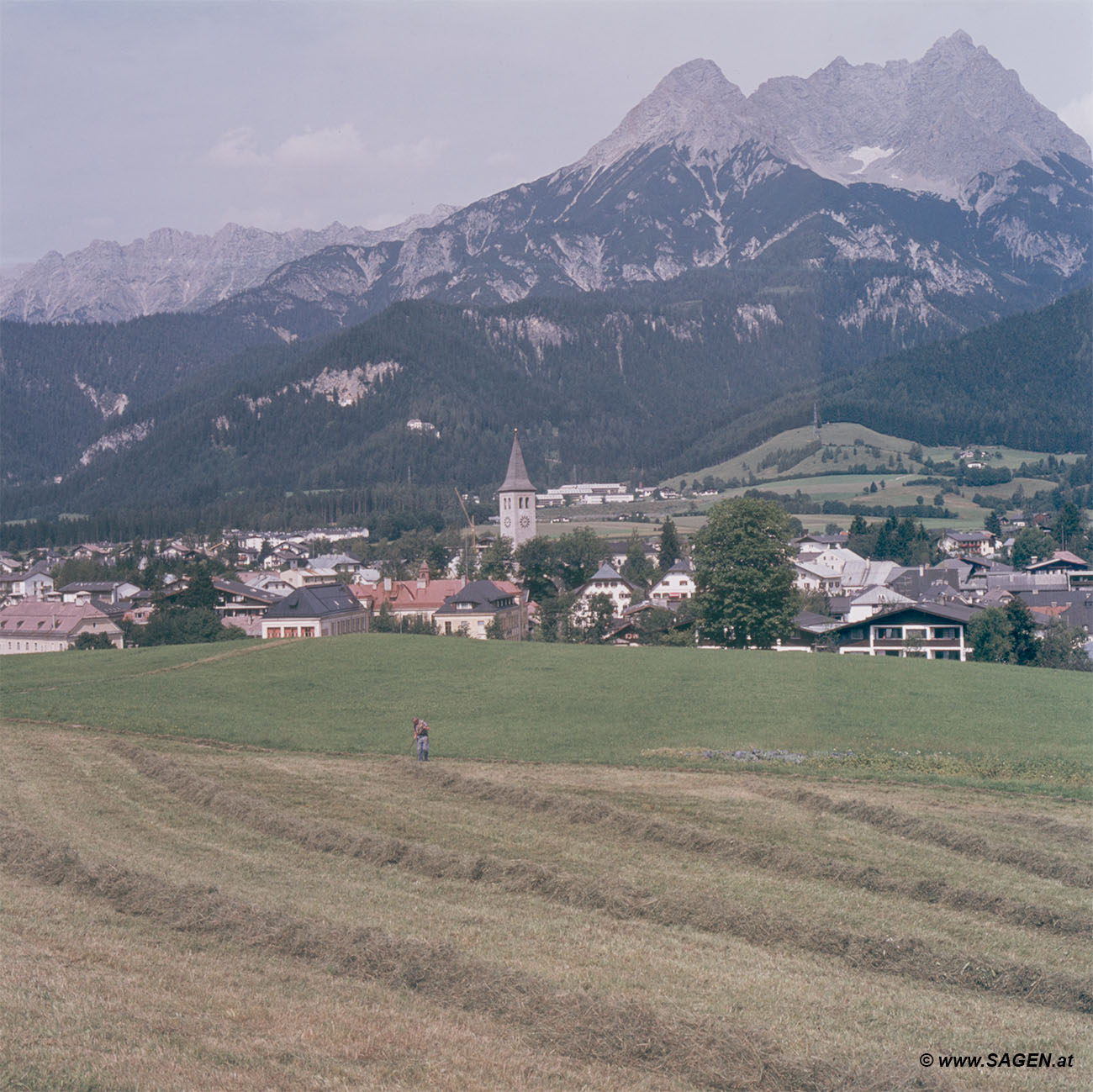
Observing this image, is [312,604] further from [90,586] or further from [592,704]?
[90,586]

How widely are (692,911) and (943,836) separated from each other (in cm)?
817

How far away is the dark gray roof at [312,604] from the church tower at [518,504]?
68.8 m

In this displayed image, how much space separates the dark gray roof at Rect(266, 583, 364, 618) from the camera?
305 ft

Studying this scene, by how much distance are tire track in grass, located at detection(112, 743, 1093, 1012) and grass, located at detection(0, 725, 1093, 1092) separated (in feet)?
0.17

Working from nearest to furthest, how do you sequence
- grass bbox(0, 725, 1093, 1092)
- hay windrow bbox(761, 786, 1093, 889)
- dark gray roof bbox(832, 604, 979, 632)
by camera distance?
grass bbox(0, 725, 1093, 1092), hay windrow bbox(761, 786, 1093, 889), dark gray roof bbox(832, 604, 979, 632)

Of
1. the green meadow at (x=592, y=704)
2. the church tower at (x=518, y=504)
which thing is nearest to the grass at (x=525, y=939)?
the green meadow at (x=592, y=704)

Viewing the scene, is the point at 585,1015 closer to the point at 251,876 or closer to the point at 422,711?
the point at 251,876

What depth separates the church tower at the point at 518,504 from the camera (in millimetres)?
168625

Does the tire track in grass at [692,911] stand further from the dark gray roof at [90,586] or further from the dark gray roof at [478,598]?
the dark gray roof at [90,586]

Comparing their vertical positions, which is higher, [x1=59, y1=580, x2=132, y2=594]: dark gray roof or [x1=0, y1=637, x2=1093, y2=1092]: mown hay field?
[x1=59, y1=580, x2=132, y2=594]: dark gray roof

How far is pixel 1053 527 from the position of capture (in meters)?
177

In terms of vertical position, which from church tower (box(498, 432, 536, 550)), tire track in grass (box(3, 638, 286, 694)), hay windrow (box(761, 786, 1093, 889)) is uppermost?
church tower (box(498, 432, 536, 550))

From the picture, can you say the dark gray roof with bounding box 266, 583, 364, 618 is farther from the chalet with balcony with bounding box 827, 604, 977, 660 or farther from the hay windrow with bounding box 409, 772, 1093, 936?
the hay windrow with bounding box 409, 772, 1093, 936

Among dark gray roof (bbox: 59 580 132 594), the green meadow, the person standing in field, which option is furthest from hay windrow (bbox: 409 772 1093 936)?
dark gray roof (bbox: 59 580 132 594)
